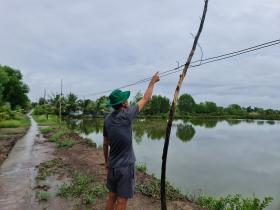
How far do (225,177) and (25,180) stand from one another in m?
7.14

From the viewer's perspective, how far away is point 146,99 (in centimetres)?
372

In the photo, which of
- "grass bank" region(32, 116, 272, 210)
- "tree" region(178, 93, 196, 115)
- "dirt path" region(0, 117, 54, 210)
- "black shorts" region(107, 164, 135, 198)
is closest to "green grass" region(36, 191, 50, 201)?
"grass bank" region(32, 116, 272, 210)

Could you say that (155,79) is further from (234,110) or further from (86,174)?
(234,110)

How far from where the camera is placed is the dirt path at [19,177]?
6.40 meters

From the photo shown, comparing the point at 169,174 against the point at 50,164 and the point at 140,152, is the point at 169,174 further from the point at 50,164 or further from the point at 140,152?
the point at 140,152

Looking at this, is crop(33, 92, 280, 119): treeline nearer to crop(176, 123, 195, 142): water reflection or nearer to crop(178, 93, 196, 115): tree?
crop(178, 93, 196, 115): tree

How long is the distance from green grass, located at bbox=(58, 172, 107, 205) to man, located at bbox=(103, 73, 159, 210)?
258 cm

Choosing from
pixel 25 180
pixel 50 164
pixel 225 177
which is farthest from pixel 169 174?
pixel 25 180

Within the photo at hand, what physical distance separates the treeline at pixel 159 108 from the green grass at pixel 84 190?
112 feet

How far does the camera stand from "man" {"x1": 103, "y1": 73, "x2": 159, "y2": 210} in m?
3.62

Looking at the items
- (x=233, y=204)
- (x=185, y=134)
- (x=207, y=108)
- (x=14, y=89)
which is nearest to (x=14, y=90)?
(x=14, y=89)

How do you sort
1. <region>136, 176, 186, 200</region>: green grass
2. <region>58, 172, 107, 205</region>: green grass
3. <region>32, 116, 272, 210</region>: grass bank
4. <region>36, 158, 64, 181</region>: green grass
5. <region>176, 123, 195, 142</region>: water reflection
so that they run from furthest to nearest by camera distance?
<region>176, 123, 195, 142</region>: water reflection
<region>36, 158, 64, 181</region>: green grass
<region>136, 176, 186, 200</region>: green grass
<region>58, 172, 107, 205</region>: green grass
<region>32, 116, 272, 210</region>: grass bank

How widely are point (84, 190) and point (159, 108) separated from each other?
7276 cm

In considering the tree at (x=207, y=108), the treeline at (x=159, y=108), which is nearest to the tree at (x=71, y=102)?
the treeline at (x=159, y=108)
